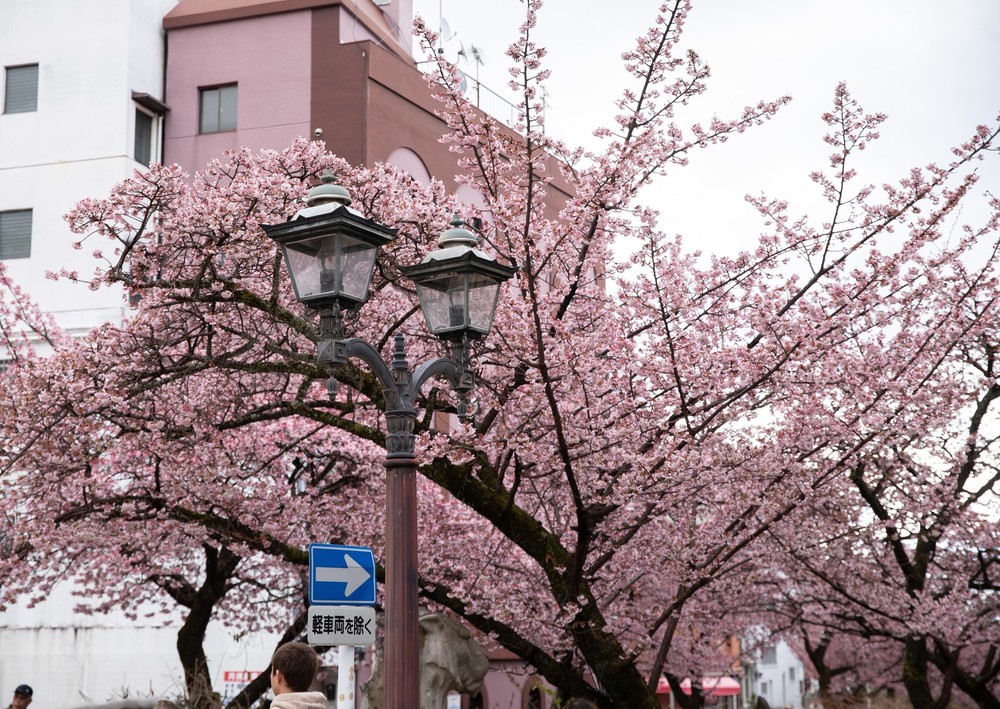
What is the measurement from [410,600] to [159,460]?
7.08m

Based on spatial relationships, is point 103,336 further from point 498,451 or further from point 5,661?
point 5,661

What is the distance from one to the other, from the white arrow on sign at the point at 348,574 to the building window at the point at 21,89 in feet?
81.3

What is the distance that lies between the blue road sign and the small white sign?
0.07 meters

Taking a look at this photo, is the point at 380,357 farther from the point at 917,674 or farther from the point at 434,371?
the point at 917,674

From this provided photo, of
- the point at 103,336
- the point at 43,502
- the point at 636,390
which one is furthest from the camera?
the point at 43,502

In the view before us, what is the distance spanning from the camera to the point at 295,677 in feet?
17.6

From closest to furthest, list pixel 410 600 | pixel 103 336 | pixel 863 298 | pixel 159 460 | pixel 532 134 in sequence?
pixel 410 600 < pixel 532 134 < pixel 863 298 < pixel 103 336 < pixel 159 460

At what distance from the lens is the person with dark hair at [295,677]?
17.3ft

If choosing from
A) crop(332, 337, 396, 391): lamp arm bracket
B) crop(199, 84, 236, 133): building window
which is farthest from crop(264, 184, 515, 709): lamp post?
crop(199, 84, 236, 133): building window

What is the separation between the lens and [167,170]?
12.8 metres

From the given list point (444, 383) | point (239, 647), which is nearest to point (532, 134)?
point (444, 383)

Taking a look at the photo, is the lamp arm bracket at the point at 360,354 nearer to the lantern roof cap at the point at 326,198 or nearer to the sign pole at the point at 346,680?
the lantern roof cap at the point at 326,198

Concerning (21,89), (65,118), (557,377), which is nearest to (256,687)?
(557,377)

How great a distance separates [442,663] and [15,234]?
18078mm
